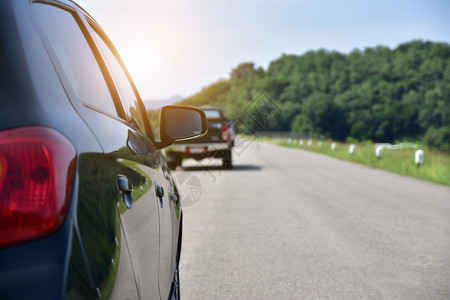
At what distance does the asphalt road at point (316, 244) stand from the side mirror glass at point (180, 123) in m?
1.45

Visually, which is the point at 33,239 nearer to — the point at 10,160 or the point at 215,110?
the point at 10,160

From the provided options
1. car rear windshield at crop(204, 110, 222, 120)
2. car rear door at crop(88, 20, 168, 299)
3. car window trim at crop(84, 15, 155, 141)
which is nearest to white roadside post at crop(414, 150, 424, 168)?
car rear windshield at crop(204, 110, 222, 120)

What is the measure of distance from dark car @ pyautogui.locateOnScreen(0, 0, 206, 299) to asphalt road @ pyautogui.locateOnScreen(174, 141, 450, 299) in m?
2.57

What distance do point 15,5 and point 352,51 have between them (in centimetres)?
13082

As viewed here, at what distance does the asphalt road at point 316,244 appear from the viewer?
4.18 metres

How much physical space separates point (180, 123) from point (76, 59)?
115 cm

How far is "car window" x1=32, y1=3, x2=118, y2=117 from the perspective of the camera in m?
1.71

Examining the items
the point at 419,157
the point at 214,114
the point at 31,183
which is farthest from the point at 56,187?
the point at 419,157

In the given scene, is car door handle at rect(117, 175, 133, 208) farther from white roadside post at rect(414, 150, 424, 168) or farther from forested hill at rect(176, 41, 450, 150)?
forested hill at rect(176, 41, 450, 150)

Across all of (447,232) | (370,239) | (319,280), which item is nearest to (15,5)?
(319,280)

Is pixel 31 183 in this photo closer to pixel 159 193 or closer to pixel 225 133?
pixel 159 193

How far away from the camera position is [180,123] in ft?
10.2

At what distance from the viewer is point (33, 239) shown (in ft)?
3.49

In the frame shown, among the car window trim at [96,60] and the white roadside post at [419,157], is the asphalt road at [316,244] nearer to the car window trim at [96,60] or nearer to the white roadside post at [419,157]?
the car window trim at [96,60]
